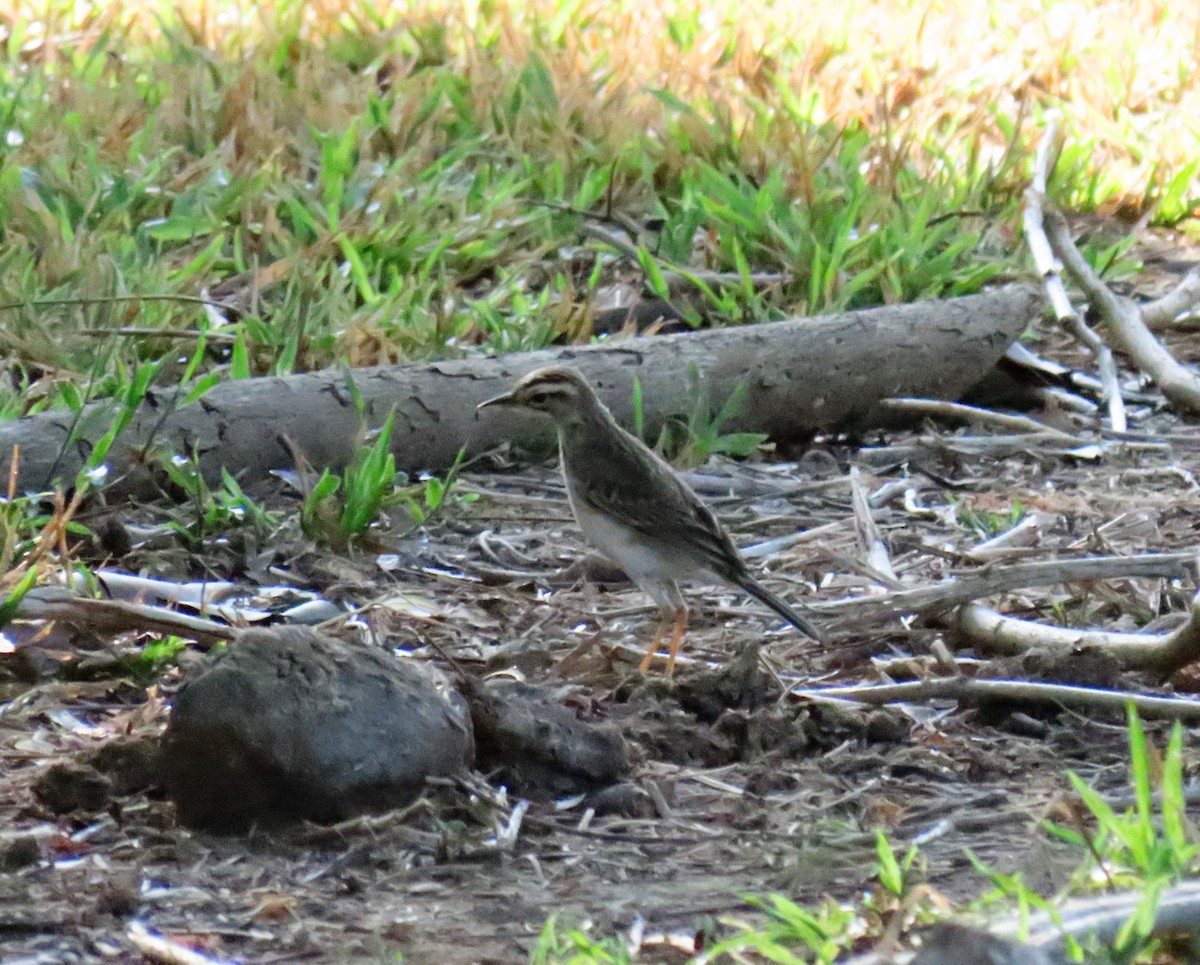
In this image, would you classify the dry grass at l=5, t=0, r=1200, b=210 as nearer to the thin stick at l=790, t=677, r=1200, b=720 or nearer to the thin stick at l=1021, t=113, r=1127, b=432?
the thin stick at l=1021, t=113, r=1127, b=432

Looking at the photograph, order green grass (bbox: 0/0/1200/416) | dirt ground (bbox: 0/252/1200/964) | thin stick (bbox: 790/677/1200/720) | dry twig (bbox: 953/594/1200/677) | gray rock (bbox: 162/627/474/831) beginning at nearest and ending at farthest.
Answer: dirt ground (bbox: 0/252/1200/964) < gray rock (bbox: 162/627/474/831) < thin stick (bbox: 790/677/1200/720) < dry twig (bbox: 953/594/1200/677) < green grass (bbox: 0/0/1200/416)

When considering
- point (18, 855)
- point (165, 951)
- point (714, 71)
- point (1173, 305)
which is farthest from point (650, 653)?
point (714, 71)

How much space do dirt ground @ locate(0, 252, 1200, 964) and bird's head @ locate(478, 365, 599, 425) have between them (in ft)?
1.32

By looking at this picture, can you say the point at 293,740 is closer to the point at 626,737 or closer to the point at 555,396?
the point at 626,737

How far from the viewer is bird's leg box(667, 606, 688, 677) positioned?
13.5 ft

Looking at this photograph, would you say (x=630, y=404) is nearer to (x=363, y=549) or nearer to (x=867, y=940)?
(x=363, y=549)

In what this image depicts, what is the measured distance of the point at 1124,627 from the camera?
4332mm

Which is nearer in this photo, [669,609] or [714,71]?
[669,609]

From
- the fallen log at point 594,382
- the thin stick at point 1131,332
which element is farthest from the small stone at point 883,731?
the thin stick at point 1131,332

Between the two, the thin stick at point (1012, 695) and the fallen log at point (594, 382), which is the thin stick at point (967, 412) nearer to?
the fallen log at point (594, 382)

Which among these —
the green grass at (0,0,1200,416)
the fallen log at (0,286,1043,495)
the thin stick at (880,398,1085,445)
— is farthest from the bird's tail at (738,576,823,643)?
the thin stick at (880,398,1085,445)

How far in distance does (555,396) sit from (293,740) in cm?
192

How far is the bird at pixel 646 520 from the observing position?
4359 millimetres

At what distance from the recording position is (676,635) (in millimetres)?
4258
